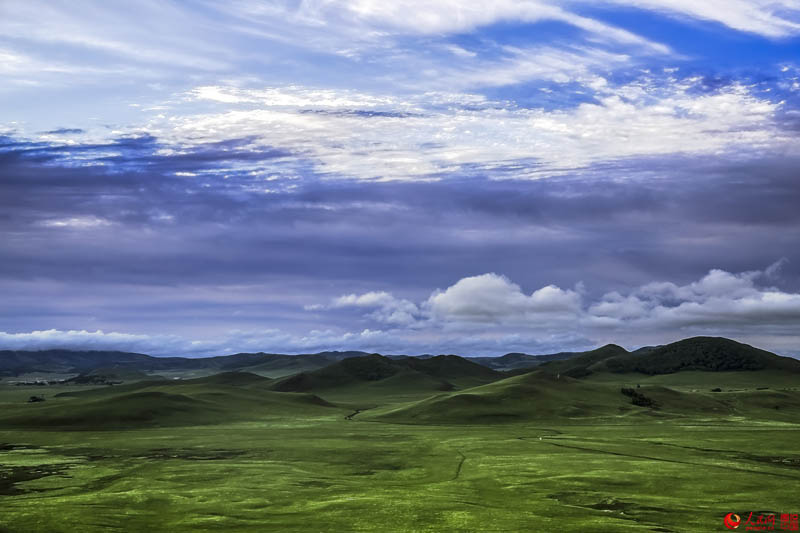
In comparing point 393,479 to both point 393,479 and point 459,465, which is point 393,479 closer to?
point 393,479

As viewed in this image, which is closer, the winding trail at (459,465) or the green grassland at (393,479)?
the green grassland at (393,479)

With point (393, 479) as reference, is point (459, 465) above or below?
below

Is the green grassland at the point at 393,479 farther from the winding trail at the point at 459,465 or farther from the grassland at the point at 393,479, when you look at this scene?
the winding trail at the point at 459,465

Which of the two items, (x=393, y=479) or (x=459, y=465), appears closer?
(x=393, y=479)

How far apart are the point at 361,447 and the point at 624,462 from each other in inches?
1891

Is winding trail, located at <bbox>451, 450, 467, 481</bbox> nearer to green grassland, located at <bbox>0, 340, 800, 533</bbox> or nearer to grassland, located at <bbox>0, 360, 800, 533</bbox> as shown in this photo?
grassland, located at <bbox>0, 360, 800, 533</bbox>

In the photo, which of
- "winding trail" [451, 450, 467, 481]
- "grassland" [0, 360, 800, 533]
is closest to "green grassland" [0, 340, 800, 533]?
"grassland" [0, 360, 800, 533]

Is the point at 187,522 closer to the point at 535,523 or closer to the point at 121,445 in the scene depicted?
the point at 535,523

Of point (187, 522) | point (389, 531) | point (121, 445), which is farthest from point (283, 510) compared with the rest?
point (121, 445)

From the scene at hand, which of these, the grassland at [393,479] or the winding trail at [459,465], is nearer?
the grassland at [393,479]

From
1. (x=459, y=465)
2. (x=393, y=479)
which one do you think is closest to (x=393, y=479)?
(x=393, y=479)

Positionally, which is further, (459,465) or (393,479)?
(459,465)

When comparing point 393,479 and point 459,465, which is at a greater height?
point 393,479

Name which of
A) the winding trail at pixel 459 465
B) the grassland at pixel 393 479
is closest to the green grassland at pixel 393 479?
the grassland at pixel 393 479
